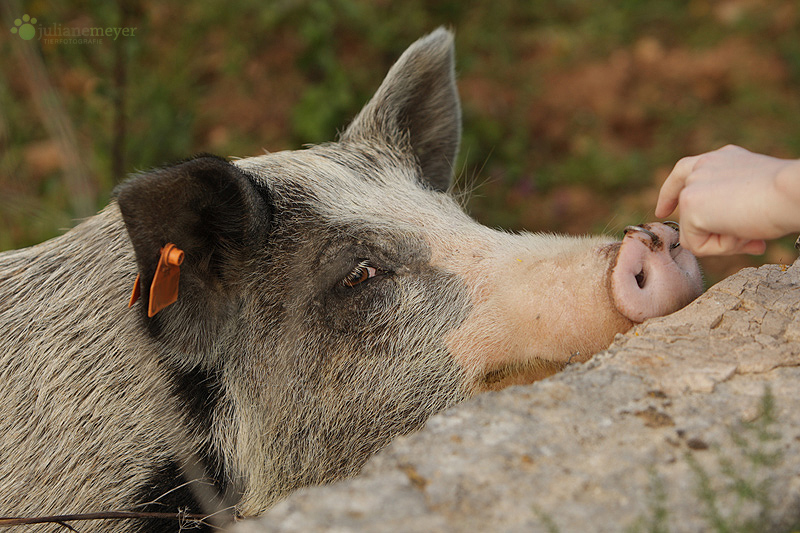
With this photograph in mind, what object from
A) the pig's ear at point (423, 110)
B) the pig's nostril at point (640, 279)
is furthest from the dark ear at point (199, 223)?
the pig's nostril at point (640, 279)

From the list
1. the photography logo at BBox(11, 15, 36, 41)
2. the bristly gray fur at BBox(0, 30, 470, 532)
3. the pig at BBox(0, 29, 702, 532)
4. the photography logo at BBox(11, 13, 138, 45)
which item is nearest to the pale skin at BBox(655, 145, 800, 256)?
the pig at BBox(0, 29, 702, 532)

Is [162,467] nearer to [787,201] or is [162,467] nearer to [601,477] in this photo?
[601,477]

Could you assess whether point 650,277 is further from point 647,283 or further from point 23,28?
point 23,28

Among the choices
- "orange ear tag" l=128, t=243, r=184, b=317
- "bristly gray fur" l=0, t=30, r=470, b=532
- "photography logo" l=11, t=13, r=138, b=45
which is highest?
"photography logo" l=11, t=13, r=138, b=45

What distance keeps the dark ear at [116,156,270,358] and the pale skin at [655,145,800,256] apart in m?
1.24

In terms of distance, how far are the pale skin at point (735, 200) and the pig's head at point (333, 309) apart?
0.27 meters

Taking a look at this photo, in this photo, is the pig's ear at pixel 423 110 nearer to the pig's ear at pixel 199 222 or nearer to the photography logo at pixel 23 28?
the pig's ear at pixel 199 222

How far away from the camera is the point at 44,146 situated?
21.3 feet

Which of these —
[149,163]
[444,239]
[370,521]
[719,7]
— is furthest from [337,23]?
[370,521]

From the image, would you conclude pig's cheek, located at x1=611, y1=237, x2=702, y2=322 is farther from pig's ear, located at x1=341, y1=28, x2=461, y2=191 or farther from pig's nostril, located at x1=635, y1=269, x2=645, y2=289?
pig's ear, located at x1=341, y1=28, x2=461, y2=191

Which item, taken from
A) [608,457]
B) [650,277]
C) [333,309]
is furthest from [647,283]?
[333,309]

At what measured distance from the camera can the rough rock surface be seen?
1.38m

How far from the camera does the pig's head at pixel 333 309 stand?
229cm

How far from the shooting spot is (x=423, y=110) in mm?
3652
